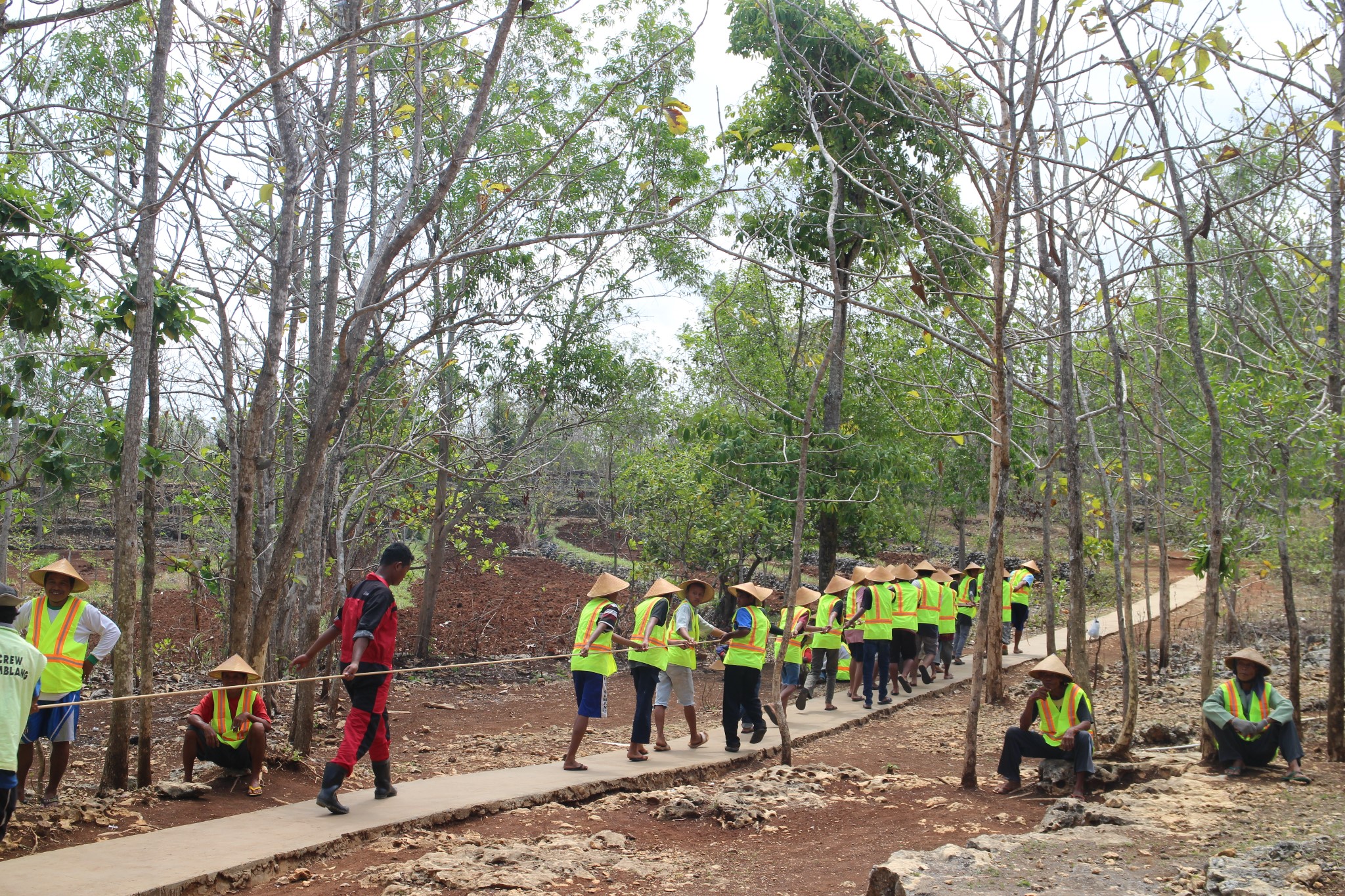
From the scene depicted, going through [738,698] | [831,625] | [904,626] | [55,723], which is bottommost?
[738,698]

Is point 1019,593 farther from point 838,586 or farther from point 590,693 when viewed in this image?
point 590,693

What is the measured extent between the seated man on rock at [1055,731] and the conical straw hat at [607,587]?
3.36m

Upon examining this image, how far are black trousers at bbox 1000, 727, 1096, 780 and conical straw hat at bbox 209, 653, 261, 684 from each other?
226 inches

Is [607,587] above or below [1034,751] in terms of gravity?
above

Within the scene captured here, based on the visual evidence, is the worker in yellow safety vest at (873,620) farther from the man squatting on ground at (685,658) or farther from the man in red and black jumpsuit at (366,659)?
the man in red and black jumpsuit at (366,659)

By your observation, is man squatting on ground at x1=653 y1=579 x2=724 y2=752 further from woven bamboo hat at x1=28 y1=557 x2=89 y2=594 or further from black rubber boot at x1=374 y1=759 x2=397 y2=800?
woven bamboo hat at x1=28 y1=557 x2=89 y2=594

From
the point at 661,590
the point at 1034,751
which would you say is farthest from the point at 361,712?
the point at 1034,751

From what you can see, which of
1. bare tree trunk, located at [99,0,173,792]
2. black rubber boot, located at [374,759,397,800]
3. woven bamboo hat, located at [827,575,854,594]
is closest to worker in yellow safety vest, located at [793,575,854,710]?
woven bamboo hat, located at [827,575,854,594]

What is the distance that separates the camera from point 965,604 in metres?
16.6

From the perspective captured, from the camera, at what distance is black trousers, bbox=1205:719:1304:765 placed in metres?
7.53

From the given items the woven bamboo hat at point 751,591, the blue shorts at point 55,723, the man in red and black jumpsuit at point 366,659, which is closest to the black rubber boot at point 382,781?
the man in red and black jumpsuit at point 366,659

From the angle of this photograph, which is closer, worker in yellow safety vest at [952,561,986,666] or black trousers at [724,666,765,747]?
black trousers at [724,666,765,747]

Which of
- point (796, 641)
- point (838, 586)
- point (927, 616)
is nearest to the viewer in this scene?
point (796, 641)

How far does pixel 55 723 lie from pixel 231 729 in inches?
42.9
